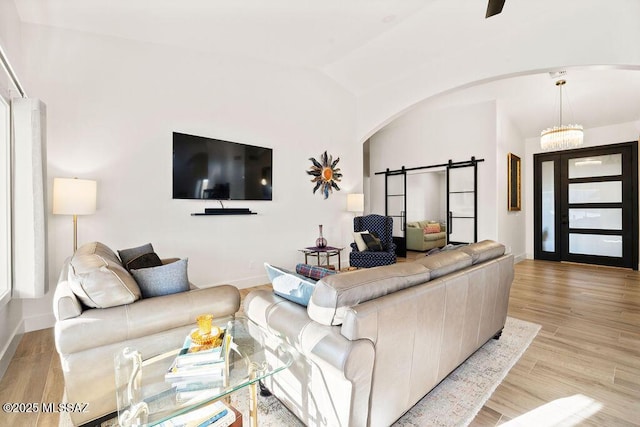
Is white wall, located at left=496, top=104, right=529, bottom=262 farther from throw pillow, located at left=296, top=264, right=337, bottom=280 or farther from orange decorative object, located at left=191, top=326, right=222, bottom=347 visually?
orange decorative object, located at left=191, top=326, right=222, bottom=347

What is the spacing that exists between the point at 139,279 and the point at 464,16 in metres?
4.32

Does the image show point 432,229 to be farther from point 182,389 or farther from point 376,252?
point 182,389

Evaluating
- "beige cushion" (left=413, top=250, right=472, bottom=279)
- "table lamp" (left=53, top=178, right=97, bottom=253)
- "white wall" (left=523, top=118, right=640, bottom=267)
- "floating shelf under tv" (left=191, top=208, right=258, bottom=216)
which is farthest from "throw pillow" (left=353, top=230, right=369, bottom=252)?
"white wall" (left=523, top=118, right=640, bottom=267)

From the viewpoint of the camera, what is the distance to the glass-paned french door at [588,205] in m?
5.70

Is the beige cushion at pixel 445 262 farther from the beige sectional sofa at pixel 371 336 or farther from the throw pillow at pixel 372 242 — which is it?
the throw pillow at pixel 372 242

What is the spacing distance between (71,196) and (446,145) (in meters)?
6.34

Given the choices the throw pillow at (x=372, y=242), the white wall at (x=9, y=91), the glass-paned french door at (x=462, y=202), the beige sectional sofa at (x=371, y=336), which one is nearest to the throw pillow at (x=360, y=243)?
the throw pillow at (x=372, y=242)

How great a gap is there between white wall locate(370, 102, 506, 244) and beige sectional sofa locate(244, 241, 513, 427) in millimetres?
4455

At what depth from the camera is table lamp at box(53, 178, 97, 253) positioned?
8.93 ft

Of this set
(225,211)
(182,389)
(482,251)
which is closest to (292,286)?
(182,389)

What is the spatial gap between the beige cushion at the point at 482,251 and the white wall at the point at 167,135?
3039 millimetres

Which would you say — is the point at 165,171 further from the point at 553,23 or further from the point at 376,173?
the point at 376,173

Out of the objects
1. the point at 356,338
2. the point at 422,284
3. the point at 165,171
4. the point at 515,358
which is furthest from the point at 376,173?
the point at 356,338

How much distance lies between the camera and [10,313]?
2.45 meters
